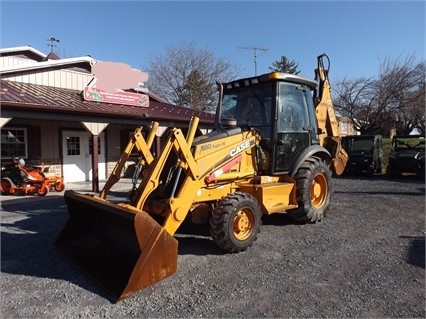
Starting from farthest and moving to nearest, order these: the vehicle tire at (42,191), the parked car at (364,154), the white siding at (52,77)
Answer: the parked car at (364,154) → the white siding at (52,77) → the vehicle tire at (42,191)

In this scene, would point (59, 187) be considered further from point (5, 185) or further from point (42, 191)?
point (5, 185)

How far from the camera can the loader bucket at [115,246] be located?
3814 mm

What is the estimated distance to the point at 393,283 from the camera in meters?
4.00

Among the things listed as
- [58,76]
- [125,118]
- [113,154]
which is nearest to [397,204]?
[125,118]

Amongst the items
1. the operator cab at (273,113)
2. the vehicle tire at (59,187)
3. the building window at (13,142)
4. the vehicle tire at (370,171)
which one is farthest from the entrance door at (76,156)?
the vehicle tire at (370,171)

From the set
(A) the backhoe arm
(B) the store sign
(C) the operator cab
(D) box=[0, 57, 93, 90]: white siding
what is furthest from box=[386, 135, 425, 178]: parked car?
(D) box=[0, 57, 93, 90]: white siding

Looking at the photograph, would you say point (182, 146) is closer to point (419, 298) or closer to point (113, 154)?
point (419, 298)

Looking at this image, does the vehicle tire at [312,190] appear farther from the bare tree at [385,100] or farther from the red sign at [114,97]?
the bare tree at [385,100]

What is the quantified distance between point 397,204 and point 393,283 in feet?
17.0

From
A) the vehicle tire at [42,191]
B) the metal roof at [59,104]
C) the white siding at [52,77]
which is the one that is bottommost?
the vehicle tire at [42,191]

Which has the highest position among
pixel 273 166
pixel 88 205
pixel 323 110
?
pixel 323 110

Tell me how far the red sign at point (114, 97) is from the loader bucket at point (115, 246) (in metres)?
8.58

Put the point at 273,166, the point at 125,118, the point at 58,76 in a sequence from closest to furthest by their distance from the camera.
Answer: the point at 273,166
the point at 125,118
the point at 58,76

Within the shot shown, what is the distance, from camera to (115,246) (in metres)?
4.49
